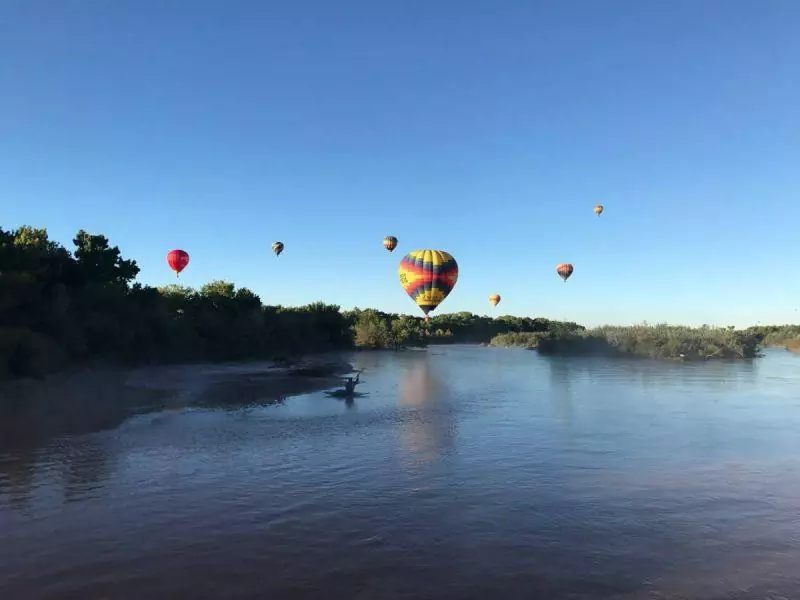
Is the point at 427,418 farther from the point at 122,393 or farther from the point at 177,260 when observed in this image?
the point at 177,260

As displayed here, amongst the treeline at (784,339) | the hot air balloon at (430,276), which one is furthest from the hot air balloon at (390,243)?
the treeline at (784,339)

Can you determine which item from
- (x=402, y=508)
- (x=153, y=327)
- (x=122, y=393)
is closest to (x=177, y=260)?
(x=153, y=327)

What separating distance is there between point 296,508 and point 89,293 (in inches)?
1310

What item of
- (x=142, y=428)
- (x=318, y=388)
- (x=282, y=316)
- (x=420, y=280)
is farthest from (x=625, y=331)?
(x=142, y=428)

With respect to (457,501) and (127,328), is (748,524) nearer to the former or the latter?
(457,501)

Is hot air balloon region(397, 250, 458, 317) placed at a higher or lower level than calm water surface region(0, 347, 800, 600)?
higher

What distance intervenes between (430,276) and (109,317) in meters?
33.8

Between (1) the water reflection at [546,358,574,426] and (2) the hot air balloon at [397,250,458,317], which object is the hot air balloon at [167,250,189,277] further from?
(1) the water reflection at [546,358,574,426]

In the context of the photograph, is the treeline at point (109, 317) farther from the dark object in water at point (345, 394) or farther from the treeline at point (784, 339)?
the treeline at point (784, 339)

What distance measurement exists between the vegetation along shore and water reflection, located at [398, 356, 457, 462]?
18355 millimetres

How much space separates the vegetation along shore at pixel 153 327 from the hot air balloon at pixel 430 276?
14.3 meters

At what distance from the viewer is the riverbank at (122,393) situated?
62.6 ft

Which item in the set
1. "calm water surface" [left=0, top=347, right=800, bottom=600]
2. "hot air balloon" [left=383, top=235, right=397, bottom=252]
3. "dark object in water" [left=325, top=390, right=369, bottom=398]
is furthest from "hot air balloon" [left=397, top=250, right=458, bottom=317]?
"calm water surface" [left=0, top=347, right=800, bottom=600]

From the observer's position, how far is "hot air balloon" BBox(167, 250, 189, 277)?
51.0 m
